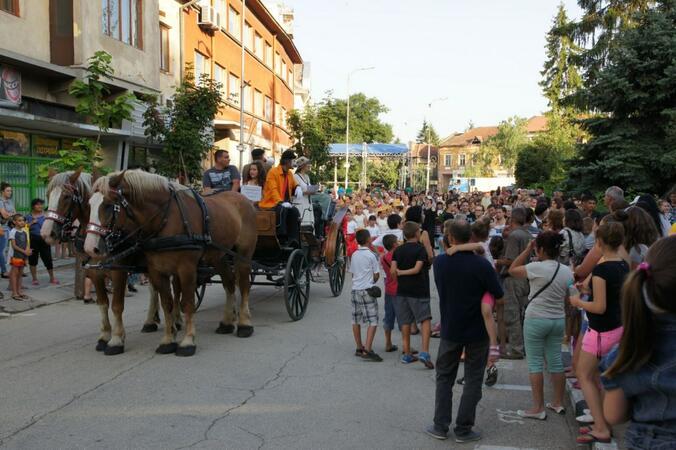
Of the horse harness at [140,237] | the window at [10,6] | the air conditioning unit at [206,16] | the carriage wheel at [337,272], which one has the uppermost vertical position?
the air conditioning unit at [206,16]

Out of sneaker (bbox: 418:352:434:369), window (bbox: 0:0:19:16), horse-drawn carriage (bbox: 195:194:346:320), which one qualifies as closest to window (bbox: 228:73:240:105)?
window (bbox: 0:0:19:16)

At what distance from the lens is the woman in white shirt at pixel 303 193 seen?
9.70m

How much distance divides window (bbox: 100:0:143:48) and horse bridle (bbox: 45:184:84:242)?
409 inches

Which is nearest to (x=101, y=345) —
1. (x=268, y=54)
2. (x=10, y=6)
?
(x=10, y=6)

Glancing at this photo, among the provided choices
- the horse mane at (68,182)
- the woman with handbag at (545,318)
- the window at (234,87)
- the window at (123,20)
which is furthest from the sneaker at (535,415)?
the window at (234,87)

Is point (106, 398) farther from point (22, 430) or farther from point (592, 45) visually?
point (592, 45)

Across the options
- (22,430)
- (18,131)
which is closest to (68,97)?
(18,131)

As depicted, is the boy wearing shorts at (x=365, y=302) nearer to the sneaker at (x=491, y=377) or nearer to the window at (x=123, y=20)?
the sneaker at (x=491, y=377)

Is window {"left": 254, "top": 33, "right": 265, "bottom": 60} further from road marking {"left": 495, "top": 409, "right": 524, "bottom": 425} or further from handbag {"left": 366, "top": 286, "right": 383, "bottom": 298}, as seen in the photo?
road marking {"left": 495, "top": 409, "right": 524, "bottom": 425}

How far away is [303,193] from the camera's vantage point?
9.76m

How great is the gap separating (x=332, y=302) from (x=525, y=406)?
223 inches

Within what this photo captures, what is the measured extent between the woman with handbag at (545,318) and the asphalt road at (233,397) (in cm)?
35

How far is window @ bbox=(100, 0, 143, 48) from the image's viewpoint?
16219 mm

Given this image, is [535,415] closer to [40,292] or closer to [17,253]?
[17,253]
